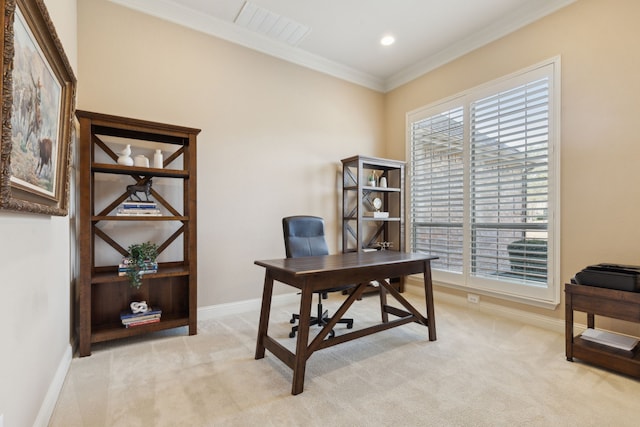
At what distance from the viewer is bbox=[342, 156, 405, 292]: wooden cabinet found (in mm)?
4191

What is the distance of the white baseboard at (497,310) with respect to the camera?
9.62 feet

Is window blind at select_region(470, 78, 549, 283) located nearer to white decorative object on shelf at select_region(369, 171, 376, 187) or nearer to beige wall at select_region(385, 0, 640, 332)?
beige wall at select_region(385, 0, 640, 332)

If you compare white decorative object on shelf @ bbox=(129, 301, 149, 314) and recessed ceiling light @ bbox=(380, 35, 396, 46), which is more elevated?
recessed ceiling light @ bbox=(380, 35, 396, 46)

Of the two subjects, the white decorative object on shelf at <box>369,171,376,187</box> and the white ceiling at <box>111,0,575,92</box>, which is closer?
the white ceiling at <box>111,0,575,92</box>

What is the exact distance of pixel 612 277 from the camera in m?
2.15

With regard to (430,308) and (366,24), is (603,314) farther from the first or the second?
(366,24)

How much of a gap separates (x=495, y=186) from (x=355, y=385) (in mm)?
2601

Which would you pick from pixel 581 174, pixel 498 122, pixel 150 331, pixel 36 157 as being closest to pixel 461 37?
pixel 498 122

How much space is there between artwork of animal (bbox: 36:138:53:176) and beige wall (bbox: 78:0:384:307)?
1.50m

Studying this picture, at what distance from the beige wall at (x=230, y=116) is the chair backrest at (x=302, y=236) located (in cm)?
79

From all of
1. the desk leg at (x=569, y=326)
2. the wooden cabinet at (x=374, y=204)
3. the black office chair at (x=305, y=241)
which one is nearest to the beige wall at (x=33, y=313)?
the black office chair at (x=305, y=241)

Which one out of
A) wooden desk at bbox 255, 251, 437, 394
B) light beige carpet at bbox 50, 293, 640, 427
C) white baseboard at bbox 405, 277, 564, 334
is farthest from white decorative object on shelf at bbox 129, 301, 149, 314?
white baseboard at bbox 405, 277, 564, 334

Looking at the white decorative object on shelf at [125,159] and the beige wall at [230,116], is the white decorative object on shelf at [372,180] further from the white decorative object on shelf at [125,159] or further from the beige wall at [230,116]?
the white decorative object on shelf at [125,159]

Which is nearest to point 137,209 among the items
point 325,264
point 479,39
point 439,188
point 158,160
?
point 158,160
